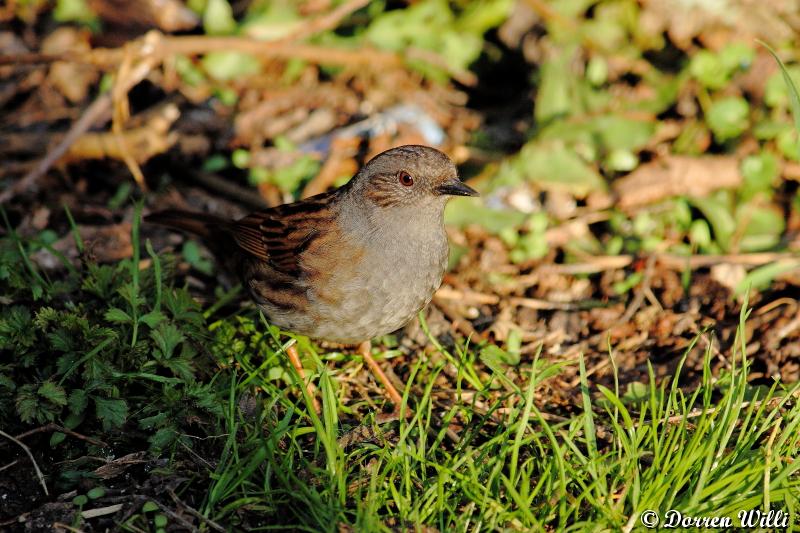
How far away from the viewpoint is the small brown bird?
414cm

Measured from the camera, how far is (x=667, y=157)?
19.6ft

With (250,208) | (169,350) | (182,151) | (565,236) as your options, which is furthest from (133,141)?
(565,236)

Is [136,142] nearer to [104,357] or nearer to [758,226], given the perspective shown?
[104,357]

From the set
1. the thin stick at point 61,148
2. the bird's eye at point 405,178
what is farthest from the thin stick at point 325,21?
the bird's eye at point 405,178

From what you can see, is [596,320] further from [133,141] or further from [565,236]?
[133,141]

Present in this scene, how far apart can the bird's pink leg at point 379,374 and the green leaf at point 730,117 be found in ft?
10.3

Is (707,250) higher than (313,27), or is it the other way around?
(313,27)

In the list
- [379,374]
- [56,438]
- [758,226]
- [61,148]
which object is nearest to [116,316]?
[56,438]

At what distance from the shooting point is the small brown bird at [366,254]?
414 cm

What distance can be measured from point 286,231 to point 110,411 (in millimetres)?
1401

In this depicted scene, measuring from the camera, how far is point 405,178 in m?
4.27

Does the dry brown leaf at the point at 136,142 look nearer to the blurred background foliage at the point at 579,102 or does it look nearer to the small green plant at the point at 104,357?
the blurred background foliage at the point at 579,102

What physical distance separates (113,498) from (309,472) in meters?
0.81

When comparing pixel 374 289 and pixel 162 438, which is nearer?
pixel 162 438
